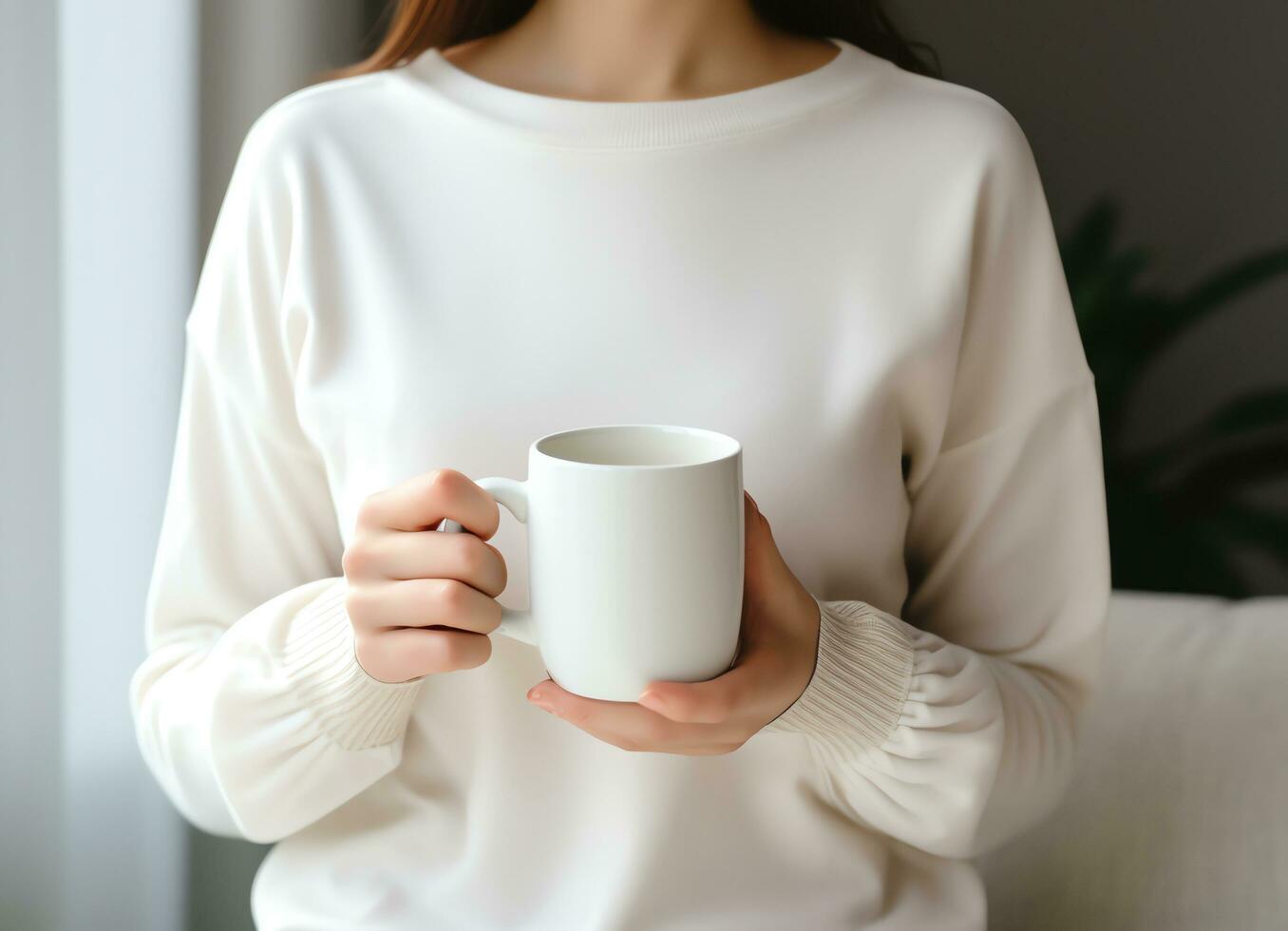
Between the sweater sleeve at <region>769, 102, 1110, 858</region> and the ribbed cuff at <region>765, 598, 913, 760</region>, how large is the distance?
0.01 meters

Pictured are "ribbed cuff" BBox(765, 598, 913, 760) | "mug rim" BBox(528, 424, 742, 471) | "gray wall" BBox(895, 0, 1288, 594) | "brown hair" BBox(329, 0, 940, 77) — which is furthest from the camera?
"gray wall" BBox(895, 0, 1288, 594)

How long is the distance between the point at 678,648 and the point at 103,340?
814mm

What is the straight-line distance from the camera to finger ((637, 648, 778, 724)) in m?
0.59

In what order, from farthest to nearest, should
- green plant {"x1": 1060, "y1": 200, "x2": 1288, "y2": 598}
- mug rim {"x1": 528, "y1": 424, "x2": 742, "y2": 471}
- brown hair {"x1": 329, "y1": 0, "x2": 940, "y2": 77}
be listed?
green plant {"x1": 1060, "y1": 200, "x2": 1288, "y2": 598} → brown hair {"x1": 329, "y1": 0, "x2": 940, "y2": 77} → mug rim {"x1": 528, "y1": 424, "x2": 742, "y2": 471}

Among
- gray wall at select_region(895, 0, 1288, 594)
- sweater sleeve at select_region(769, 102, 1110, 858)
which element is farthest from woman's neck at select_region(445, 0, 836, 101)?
gray wall at select_region(895, 0, 1288, 594)

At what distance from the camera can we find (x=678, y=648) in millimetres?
590

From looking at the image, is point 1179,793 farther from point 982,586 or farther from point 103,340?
point 103,340

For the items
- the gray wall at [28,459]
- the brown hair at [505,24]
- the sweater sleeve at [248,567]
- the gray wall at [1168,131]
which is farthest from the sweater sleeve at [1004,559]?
the gray wall at [1168,131]

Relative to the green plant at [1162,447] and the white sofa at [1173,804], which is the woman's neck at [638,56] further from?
the green plant at [1162,447]

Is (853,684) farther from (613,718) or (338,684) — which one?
(338,684)

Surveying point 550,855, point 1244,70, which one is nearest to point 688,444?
point 550,855

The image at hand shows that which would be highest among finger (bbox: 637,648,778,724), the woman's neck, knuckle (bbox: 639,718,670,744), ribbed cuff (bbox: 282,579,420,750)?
the woman's neck

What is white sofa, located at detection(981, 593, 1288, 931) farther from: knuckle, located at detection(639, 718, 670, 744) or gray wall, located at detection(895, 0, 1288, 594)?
gray wall, located at detection(895, 0, 1288, 594)

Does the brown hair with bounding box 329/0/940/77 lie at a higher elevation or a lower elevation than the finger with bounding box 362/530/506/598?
higher
